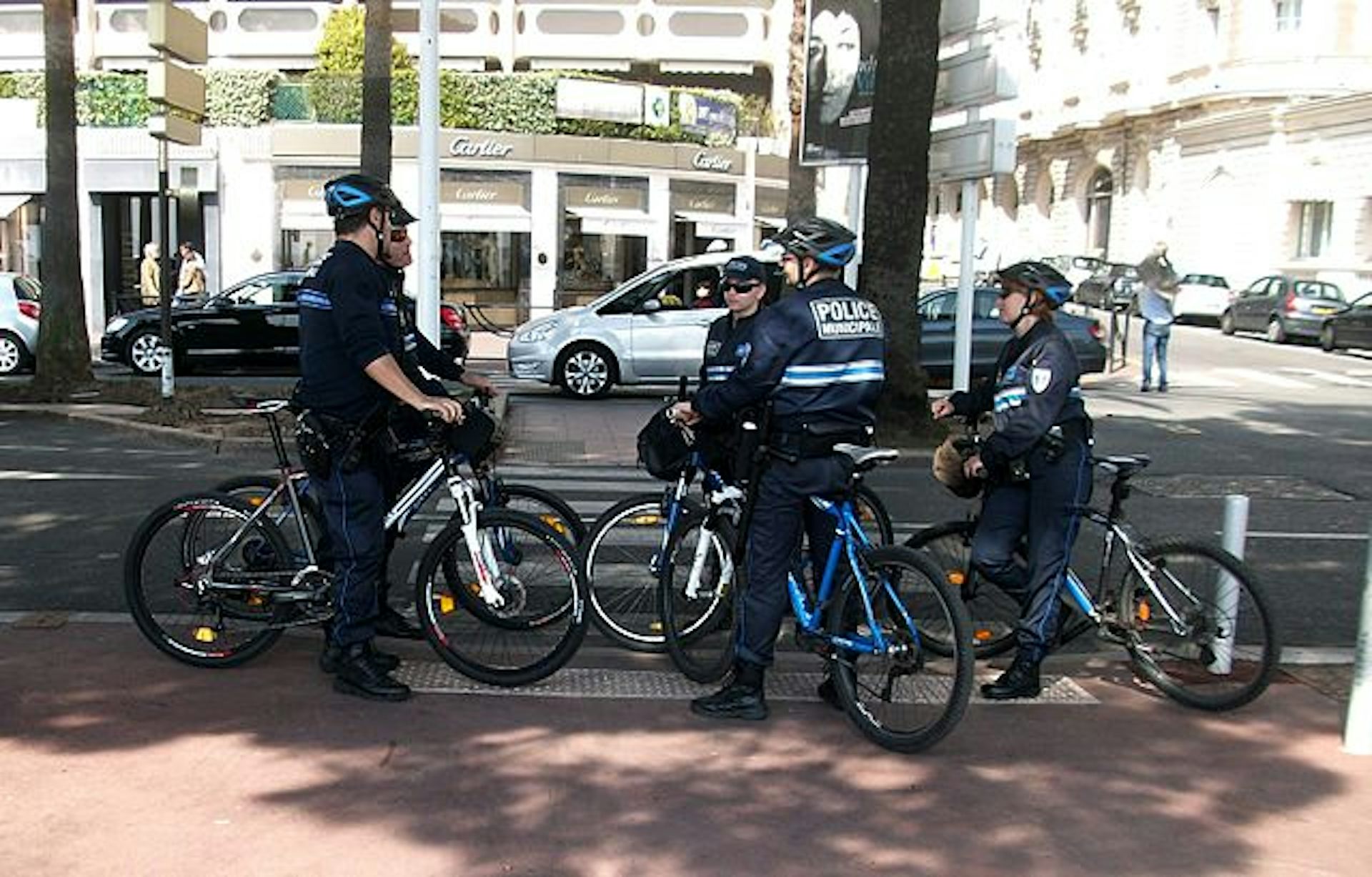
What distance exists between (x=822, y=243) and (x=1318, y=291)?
28919 mm

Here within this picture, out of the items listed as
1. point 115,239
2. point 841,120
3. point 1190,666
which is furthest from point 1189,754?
point 115,239

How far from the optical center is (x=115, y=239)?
3091 centimetres

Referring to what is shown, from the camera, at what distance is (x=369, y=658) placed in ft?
17.4

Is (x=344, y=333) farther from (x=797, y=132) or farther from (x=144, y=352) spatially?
(x=797, y=132)

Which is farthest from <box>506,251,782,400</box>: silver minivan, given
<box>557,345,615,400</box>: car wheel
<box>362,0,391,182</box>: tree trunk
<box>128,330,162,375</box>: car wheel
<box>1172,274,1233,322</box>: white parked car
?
<box>1172,274,1233,322</box>: white parked car

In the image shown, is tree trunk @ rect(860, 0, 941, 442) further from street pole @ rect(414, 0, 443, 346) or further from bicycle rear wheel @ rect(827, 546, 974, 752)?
bicycle rear wheel @ rect(827, 546, 974, 752)

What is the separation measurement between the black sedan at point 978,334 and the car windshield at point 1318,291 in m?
13.3

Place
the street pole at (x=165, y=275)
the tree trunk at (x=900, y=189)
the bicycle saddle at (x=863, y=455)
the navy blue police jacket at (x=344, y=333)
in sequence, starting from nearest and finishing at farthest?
the bicycle saddle at (x=863, y=455), the navy blue police jacket at (x=344, y=333), the tree trunk at (x=900, y=189), the street pole at (x=165, y=275)

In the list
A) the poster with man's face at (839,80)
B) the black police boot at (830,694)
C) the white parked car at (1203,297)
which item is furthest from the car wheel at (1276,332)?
the black police boot at (830,694)

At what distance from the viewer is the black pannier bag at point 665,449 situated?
5789 millimetres

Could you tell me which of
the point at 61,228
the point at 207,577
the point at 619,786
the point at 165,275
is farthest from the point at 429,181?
the point at 619,786

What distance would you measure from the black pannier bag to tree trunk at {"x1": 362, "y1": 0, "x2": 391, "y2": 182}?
8.86 meters

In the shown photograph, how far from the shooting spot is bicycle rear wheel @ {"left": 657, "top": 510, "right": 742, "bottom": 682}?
5.65m

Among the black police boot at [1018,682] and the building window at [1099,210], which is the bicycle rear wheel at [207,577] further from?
the building window at [1099,210]
